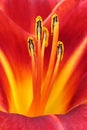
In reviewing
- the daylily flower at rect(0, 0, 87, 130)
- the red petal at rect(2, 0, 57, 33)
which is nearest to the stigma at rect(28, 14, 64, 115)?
the daylily flower at rect(0, 0, 87, 130)

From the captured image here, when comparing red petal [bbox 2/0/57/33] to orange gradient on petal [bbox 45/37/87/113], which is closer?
orange gradient on petal [bbox 45/37/87/113]

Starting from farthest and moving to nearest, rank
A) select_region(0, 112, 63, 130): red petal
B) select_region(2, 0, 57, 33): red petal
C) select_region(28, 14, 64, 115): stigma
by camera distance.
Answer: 1. select_region(2, 0, 57, 33): red petal
2. select_region(28, 14, 64, 115): stigma
3. select_region(0, 112, 63, 130): red petal

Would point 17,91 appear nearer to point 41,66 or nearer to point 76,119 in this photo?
point 41,66

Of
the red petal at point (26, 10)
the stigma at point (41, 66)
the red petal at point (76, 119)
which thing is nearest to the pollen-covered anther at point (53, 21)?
the stigma at point (41, 66)

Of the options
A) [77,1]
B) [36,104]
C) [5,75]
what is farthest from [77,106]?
[77,1]

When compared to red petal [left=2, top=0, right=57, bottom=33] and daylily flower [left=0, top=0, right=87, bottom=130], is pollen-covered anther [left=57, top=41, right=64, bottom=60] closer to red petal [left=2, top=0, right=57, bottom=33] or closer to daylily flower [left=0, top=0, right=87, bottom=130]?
daylily flower [left=0, top=0, right=87, bottom=130]

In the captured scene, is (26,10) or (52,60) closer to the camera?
(52,60)

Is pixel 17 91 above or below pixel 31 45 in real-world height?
below

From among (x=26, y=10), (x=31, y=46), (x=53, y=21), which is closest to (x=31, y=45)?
(x=31, y=46)

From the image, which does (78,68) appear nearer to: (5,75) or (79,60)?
(79,60)
